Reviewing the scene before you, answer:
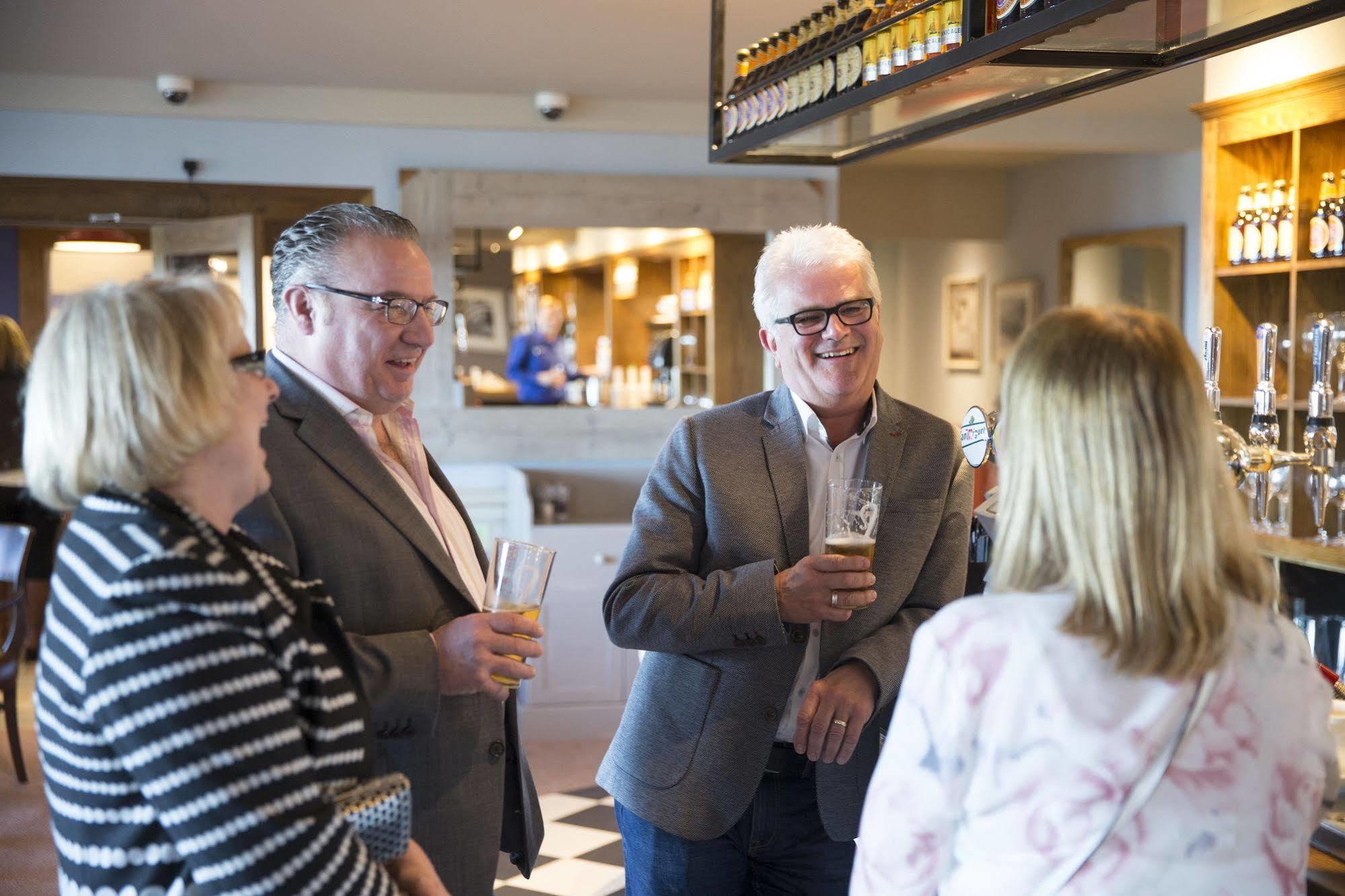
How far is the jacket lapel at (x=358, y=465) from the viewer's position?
5.36ft

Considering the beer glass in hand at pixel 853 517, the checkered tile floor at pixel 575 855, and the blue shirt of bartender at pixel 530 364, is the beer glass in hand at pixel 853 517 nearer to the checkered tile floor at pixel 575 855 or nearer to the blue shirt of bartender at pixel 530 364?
the checkered tile floor at pixel 575 855

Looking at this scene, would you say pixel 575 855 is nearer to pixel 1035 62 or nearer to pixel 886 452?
pixel 886 452

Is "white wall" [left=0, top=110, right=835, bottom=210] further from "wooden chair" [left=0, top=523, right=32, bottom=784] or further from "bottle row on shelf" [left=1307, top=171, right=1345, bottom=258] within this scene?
"bottle row on shelf" [left=1307, top=171, right=1345, bottom=258]

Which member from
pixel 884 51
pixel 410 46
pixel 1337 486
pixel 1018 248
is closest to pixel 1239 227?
pixel 1337 486

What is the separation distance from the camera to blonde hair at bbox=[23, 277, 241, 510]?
1114 millimetres

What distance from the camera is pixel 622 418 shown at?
19.7 ft

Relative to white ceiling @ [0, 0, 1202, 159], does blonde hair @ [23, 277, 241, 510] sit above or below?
below

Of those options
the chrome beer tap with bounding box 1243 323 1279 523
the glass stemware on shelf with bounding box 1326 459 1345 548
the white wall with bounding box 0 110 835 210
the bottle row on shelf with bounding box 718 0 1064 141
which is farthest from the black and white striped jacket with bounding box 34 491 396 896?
the white wall with bounding box 0 110 835 210

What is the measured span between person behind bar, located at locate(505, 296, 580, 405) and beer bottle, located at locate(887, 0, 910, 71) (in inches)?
206

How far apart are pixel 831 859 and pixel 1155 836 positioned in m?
0.88

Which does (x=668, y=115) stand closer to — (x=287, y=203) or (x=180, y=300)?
(x=287, y=203)

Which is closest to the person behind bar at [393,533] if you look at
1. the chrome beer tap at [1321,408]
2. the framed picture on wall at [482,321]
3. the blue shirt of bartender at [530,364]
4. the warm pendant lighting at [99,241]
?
the chrome beer tap at [1321,408]

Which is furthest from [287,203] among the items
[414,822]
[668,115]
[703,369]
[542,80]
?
[414,822]

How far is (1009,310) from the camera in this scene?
892 centimetres
